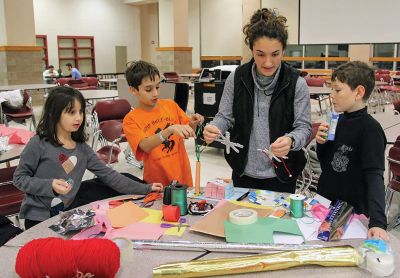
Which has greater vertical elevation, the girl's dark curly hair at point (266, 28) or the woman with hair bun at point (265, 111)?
the girl's dark curly hair at point (266, 28)

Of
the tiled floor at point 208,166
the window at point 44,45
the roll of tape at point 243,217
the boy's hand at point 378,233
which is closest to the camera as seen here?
the boy's hand at point 378,233

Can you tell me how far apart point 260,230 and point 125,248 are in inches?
18.7

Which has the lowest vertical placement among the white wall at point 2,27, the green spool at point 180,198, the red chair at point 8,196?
the red chair at point 8,196

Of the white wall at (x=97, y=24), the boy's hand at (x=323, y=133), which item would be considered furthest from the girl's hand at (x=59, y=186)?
the white wall at (x=97, y=24)

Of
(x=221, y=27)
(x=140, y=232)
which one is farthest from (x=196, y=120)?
(x=221, y=27)

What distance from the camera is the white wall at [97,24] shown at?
14828 millimetres

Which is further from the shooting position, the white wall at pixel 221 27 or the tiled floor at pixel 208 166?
the white wall at pixel 221 27

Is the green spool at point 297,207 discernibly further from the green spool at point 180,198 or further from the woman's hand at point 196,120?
the woman's hand at point 196,120

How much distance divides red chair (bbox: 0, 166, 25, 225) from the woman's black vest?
1437 mm

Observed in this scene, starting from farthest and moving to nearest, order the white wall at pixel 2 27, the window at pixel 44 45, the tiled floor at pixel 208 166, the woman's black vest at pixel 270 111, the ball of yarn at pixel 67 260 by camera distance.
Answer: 1. the window at pixel 44 45
2. the white wall at pixel 2 27
3. the tiled floor at pixel 208 166
4. the woman's black vest at pixel 270 111
5. the ball of yarn at pixel 67 260

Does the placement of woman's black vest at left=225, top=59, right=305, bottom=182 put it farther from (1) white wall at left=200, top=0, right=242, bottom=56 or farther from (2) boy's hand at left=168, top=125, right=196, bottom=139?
(1) white wall at left=200, top=0, right=242, bottom=56

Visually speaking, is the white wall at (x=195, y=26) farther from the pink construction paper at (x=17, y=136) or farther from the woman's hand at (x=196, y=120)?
the woman's hand at (x=196, y=120)

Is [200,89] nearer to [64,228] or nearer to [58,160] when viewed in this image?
[58,160]

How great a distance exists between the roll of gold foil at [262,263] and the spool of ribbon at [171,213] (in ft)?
1.23
